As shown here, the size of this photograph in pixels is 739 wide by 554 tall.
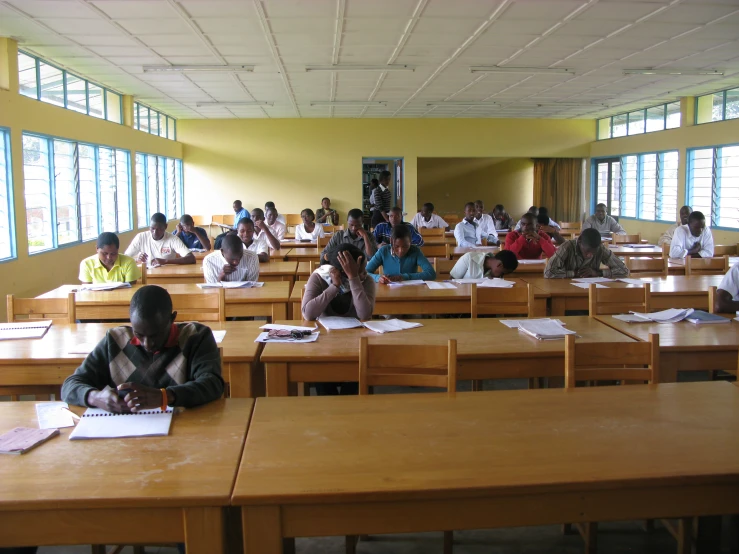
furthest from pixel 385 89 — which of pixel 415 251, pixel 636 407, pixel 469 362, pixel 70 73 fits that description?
pixel 636 407

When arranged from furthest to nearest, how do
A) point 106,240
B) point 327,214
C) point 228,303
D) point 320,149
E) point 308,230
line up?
1. point 320,149
2. point 327,214
3. point 308,230
4. point 106,240
5. point 228,303

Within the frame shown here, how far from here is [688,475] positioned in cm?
183

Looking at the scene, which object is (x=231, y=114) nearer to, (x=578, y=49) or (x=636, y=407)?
(x=578, y=49)

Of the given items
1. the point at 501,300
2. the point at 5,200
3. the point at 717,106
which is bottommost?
the point at 501,300

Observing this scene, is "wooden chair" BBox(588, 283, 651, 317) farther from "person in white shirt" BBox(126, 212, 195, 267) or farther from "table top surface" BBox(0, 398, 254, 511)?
"person in white shirt" BBox(126, 212, 195, 267)

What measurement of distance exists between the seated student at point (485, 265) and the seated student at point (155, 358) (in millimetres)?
3512

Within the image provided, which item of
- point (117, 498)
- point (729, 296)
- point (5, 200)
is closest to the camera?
point (117, 498)

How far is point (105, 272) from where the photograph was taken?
5543 millimetres

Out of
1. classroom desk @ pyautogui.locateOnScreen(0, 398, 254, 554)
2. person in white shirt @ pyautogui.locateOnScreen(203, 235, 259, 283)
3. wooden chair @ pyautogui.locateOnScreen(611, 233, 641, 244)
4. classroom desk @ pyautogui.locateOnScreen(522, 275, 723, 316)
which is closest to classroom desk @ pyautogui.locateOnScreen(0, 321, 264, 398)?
classroom desk @ pyautogui.locateOnScreen(0, 398, 254, 554)

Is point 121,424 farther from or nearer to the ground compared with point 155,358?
nearer to the ground

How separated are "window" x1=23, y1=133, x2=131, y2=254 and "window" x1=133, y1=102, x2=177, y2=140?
131cm

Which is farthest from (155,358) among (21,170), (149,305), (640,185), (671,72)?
(640,185)

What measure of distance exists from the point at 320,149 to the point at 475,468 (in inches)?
576

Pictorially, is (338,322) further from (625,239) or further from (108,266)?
(625,239)
